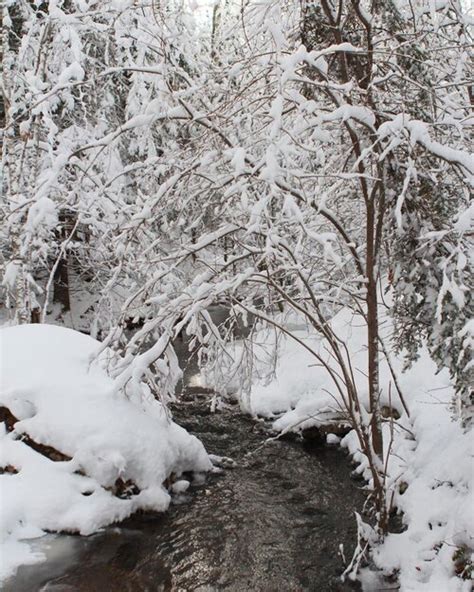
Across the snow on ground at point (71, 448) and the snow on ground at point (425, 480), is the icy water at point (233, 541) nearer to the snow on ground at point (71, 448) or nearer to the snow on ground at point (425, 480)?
the snow on ground at point (71, 448)

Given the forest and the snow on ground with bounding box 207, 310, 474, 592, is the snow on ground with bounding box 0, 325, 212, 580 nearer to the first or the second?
the forest

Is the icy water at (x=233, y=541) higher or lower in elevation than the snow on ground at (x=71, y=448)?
lower

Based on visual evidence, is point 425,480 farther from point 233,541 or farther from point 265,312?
point 265,312

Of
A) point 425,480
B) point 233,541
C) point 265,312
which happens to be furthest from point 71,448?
point 425,480

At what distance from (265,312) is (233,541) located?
2.53m

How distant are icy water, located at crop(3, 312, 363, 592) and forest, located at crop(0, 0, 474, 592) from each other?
28 millimetres

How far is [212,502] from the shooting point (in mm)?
6656

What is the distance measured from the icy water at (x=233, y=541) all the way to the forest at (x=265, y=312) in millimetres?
28

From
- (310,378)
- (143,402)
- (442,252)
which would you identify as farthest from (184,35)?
(310,378)

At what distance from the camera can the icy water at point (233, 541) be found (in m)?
5.00

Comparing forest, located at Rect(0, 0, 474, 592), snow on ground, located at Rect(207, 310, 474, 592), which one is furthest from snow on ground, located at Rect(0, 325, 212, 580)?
snow on ground, located at Rect(207, 310, 474, 592)

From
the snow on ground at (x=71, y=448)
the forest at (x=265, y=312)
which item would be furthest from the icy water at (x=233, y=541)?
the snow on ground at (x=71, y=448)

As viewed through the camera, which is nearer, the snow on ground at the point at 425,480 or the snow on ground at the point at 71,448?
the snow on ground at the point at 425,480

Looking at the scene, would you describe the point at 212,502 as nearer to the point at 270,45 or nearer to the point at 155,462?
the point at 155,462
